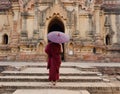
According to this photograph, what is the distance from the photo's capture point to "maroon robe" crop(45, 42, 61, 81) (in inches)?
400

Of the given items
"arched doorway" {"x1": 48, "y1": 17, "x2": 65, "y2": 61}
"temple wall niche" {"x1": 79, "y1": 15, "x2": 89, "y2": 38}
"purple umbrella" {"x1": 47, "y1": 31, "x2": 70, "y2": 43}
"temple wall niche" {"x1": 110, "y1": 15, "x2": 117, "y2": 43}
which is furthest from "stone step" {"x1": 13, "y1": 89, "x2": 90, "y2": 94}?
"temple wall niche" {"x1": 110, "y1": 15, "x2": 117, "y2": 43}

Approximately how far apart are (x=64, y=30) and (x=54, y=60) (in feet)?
45.4

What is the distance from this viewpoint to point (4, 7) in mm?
25203

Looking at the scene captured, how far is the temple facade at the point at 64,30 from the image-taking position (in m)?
23.0

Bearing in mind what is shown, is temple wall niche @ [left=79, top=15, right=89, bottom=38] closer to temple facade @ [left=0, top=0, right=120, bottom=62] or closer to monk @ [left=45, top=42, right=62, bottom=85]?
temple facade @ [left=0, top=0, right=120, bottom=62]

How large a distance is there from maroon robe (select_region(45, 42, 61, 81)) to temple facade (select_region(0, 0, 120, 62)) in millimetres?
12595

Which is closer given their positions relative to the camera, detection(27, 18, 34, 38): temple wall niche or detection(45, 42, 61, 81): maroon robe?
detection(45, 42, 61, 81): maroon robe

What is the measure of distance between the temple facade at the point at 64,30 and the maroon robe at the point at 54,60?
12595 mm

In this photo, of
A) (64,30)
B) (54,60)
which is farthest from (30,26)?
(54,60)

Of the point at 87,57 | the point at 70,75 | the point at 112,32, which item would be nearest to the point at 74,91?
the point at 70,75

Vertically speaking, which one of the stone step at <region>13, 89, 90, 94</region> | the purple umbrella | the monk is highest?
the purple umbrella

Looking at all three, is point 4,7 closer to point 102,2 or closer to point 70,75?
point 102,2

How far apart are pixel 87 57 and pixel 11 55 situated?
6.40 metres

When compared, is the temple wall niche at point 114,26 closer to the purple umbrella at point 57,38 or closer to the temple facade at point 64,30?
the temple facade at point 64,30
